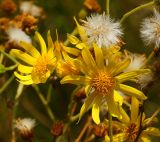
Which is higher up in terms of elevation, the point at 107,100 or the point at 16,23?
the point at 16,23

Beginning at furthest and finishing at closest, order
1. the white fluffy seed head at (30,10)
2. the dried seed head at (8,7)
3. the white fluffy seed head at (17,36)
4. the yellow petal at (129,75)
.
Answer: the dried seed head at (8,7) < the white fluffy seed head at (30,10) < the white fluffy seed head at (17,36) < the yellow petal at (129,75)

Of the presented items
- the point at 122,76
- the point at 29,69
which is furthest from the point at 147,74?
the point at 29,69

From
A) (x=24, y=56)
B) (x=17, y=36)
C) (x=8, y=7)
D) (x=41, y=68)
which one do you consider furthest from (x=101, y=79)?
(x=8, y=7)

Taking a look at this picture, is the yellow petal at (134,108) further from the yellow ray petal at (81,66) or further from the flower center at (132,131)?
the yellow ray petal at (81,66)

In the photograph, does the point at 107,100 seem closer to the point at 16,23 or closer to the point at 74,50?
the point at 74,50

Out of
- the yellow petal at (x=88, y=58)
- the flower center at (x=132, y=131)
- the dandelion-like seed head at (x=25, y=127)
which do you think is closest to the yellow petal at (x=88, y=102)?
the yellow petal at (x=88, y=58)

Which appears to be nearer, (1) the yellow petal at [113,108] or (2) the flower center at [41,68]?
(1) the yellow petal at [113,108]

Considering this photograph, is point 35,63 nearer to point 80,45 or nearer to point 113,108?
point 80,45

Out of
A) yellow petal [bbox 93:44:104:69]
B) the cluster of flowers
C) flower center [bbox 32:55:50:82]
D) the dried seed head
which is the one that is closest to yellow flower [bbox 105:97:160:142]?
the cluster of flowers
